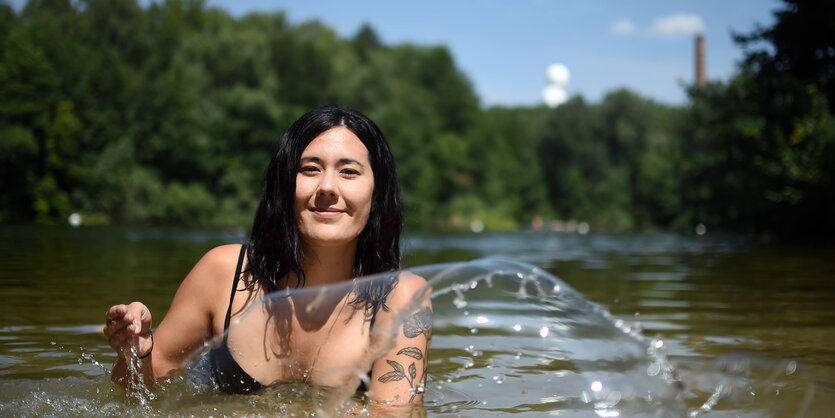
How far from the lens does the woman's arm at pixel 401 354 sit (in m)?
3.28

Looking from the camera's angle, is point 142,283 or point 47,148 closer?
point 142,283

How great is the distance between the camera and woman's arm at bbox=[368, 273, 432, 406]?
328cm

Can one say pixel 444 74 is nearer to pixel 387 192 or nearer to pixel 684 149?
pixel 684 149

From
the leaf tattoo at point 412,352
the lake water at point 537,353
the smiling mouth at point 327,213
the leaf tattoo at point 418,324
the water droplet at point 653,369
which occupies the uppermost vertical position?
the smiling mouth at point 327,213

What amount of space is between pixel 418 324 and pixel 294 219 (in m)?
0.58

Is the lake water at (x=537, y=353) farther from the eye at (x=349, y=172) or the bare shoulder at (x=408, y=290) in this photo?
the eye at (x=349, y=172)

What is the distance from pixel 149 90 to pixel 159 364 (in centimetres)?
4765

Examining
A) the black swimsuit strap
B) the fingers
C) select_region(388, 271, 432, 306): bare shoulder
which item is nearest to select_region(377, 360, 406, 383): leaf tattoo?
select_region(388, 271, 432, 306): bare shoulder

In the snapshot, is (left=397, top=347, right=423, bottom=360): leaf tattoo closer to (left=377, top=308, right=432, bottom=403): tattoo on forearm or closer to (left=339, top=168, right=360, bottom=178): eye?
(left=377, top=308, right=432, bottom=403): tattoo on forearm

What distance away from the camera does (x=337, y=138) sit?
130 inches

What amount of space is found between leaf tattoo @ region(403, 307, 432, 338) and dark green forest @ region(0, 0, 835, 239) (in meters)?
21.1

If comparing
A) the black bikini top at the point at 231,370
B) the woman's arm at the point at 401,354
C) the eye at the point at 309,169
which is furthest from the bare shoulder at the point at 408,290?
the eye at the point at 309,169

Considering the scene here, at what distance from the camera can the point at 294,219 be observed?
10.9 ft

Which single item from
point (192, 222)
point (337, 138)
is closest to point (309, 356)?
point (337, 138)
